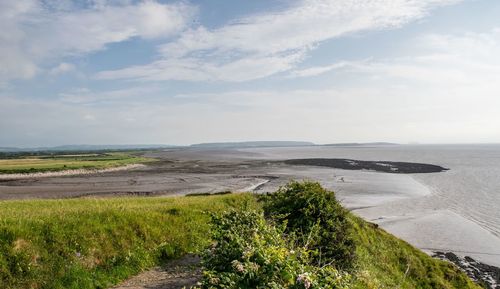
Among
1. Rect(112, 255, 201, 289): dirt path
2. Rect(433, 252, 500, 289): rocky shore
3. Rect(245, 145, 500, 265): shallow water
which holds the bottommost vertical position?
Rect(433, 252, 500, 289): rocky shore

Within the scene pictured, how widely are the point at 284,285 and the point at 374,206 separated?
4540cm

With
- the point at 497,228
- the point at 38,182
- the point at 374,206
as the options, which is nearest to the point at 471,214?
the point at 497,228

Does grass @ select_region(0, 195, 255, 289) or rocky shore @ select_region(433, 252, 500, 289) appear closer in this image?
grass @ select_region(0, 195, 255, 289)

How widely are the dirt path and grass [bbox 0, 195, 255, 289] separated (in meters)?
0.67

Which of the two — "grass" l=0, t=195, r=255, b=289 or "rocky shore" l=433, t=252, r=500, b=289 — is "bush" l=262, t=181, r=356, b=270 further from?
"rocky shore" l=433, t=252, r=500, b=289

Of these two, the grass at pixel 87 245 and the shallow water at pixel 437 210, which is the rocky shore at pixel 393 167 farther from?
the grass at pixel 87 245

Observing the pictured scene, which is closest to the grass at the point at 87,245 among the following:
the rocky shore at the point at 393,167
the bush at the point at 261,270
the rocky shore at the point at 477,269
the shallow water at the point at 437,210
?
the bush at the point at 261,270

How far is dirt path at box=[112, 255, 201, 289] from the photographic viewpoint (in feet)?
36.9

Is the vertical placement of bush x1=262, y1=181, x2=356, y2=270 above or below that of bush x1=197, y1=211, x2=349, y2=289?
below

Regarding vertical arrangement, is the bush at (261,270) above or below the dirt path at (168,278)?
above

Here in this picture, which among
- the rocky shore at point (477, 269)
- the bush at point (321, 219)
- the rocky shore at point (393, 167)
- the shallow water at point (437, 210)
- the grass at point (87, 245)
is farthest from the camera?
the rocky shore at point (393, 167)

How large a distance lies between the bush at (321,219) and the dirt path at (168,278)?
4.32m

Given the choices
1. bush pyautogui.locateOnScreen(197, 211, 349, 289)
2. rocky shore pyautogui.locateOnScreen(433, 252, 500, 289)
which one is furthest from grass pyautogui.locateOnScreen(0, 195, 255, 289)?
rocky shore pyautogui.locateOnScreen(433, 252, 500, 289)

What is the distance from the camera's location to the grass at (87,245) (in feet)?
39.2
